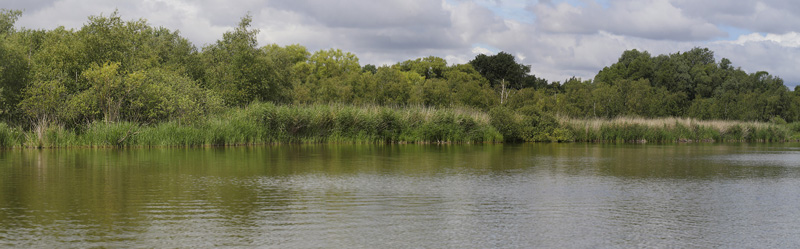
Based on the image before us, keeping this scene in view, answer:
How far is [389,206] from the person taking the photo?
→ 12.6 m

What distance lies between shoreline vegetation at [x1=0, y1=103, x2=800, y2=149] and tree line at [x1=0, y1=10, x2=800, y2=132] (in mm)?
1266

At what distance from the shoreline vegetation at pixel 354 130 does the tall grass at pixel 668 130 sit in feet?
0.24

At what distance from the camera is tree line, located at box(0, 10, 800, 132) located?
1315 inches

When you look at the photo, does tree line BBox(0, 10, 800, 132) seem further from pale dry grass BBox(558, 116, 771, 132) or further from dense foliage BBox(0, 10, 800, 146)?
pale dry grass BBox(558, 116, 771, 132)

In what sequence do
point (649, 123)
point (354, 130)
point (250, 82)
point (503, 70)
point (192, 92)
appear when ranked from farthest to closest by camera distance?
point (503, 70) < point (649, 123) < point (250, 82) < point (354, 130) < point (192, 92)

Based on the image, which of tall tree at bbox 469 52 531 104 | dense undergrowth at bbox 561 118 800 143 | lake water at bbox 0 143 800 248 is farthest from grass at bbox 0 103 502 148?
tall tree at bbox 469 52 531 104

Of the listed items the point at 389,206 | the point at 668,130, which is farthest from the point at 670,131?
the point at 389,206

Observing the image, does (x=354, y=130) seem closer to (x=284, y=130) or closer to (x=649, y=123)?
(x=284, y=130)

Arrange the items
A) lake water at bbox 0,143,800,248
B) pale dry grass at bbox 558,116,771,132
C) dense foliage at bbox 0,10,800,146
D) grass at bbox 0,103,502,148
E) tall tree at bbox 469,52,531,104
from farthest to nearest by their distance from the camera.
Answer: tall tree at bbox 469,52,531,104, pale dry grass at bbox 558,116,771,132, dense foliage at bbox 0,10,800,146, grass at bbox 0,103,502,148, lake water at bbox 0,143,800,248

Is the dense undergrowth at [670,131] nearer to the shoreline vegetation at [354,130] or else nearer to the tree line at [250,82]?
the shoreline vegetation at [354,130]

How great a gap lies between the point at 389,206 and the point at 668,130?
45624 mm

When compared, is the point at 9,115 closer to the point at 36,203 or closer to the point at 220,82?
the point at 220,82

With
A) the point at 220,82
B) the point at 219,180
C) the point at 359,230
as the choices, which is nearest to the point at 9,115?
the point at 220,82

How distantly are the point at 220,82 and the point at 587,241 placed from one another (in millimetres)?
37513
